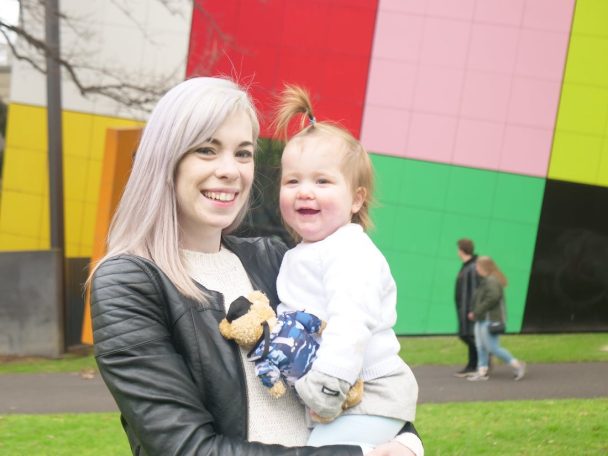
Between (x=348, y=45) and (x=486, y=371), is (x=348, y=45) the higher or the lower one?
the higher one

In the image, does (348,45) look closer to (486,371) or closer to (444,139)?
(444,139)

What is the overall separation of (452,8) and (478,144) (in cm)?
205

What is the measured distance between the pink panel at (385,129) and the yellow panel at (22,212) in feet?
16.6

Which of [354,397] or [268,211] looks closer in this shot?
[354,397]

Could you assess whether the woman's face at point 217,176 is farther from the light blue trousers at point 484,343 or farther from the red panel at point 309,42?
the red panel at point 309,42

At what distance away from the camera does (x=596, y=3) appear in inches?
575

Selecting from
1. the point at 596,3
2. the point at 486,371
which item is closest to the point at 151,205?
the point at 486,371

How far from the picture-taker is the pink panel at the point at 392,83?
14.7m

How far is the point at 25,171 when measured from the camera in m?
14.8

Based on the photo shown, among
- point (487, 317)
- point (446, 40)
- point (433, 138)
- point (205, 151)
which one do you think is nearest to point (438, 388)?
point (487, 317)

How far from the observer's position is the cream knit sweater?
252cm

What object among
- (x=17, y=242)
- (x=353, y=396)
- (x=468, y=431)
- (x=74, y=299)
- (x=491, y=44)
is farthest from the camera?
(x=17, y=242)

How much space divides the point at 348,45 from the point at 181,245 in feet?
40.4

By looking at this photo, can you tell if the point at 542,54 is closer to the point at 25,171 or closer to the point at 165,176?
the point at 25,171
